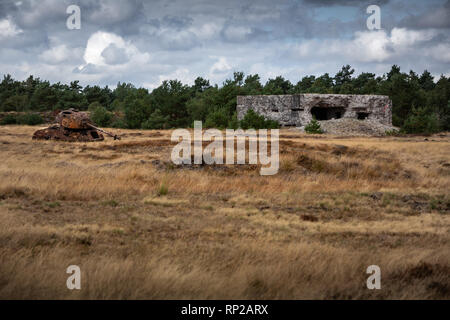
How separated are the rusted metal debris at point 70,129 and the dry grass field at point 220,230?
618 cm

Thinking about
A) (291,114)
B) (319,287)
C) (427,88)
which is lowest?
(319,287)

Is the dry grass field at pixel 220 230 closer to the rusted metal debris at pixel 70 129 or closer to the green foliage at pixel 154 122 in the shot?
the rusted metal debris at pixel 70 129

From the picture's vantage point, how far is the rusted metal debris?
71.9 ft

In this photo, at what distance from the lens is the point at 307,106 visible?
38.4 metres

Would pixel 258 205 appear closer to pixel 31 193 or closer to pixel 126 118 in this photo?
pixel 31 193

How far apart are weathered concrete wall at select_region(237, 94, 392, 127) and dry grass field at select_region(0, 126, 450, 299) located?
22.8 metres

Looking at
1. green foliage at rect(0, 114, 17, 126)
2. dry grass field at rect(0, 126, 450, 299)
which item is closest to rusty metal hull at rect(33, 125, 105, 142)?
dry grass field at rect(0, 126, 450, 299)

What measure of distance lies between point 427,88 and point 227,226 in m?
81.9

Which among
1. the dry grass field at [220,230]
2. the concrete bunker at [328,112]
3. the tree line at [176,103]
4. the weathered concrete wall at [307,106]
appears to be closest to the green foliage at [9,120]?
the tree line at [176,103]

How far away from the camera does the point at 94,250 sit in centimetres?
A: 614

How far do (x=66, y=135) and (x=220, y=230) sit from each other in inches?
657

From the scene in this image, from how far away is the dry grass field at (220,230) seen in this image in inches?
191

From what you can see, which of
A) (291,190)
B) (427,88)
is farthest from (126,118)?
(427,88)

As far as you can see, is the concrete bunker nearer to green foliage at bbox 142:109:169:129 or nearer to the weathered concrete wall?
the weathered concrete wall
